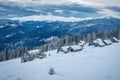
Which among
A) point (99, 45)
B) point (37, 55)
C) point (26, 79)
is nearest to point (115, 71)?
point (26, 79)

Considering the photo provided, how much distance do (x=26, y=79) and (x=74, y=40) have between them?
87744 mm

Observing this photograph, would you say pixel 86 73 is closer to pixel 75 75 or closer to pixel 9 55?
pixel 75 75

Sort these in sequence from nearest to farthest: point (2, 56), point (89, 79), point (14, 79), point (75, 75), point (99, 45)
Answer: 1. point (89, 79)
2. point (75, 75)
3. point (14, 79)
4. point (99, 45)
5. point (2, 56)

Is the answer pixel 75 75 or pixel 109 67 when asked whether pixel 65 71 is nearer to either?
pixel 75 75

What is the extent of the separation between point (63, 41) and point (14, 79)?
88.6 m

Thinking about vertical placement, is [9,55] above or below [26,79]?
below

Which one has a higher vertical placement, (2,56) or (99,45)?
(99,45)

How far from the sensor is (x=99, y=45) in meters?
78.6

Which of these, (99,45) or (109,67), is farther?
(99,45)

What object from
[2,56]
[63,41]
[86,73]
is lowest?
[2,56]

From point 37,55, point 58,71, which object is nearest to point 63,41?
point 37,55

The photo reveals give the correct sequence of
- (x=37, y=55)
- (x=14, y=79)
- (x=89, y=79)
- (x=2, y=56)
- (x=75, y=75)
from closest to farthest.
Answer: (x=89, y=79) → (x=75, y=75) → (x=14, y=79) → (x=37, y=55) → (x=2, y=56)

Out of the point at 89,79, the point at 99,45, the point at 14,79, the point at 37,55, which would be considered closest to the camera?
the point at 89,79

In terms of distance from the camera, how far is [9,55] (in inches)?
4569
